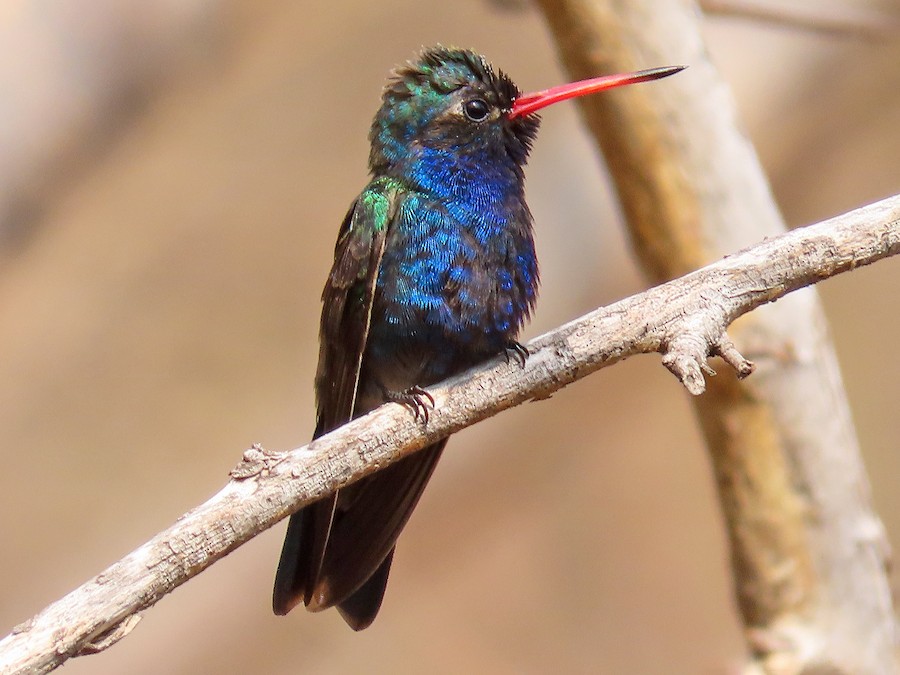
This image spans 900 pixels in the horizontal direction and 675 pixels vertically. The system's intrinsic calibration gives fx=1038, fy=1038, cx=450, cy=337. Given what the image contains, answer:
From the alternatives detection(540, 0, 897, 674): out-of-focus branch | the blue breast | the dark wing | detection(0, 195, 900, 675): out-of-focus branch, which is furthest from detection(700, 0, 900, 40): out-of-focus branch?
detection(0, 195, 900, 675): out-of-focus branch

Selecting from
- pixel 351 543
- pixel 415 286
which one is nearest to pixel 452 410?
pixel 415 286

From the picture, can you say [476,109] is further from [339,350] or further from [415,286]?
[339,350]

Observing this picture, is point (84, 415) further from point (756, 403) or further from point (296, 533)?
point (756, 403)

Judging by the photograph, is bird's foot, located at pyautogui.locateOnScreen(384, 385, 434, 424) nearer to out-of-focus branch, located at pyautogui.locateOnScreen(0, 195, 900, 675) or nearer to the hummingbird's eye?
out-of-focus branch, located at pyautogui.locateOnScreen(0, 195, 900, 675)

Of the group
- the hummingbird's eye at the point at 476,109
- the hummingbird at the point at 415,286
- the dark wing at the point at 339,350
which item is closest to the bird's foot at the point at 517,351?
the hummingbird at the point at 415,286

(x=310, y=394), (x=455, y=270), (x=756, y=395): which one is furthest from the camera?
(x=310, y=394)

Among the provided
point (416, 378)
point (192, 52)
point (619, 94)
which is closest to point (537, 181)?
point (192, 52)

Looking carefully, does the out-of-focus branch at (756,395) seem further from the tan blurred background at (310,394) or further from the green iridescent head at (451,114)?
the tan blurred background at (310,394)
